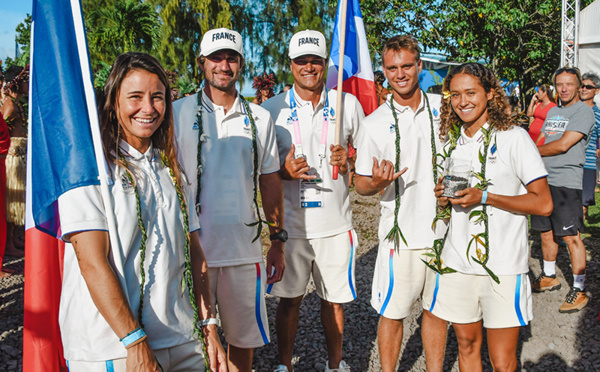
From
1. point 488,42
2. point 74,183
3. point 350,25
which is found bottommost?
point 74,183

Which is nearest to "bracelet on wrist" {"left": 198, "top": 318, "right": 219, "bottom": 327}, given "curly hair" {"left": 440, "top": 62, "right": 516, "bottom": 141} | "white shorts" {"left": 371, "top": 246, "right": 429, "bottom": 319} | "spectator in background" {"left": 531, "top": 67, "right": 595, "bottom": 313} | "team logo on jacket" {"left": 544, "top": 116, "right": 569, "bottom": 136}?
"white shorts" {"left": 371, "top": 246, "right": 429, "bottom": 319}

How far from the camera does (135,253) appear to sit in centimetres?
203

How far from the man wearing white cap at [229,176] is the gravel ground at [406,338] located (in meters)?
1.13

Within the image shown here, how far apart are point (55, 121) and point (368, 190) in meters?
2.14

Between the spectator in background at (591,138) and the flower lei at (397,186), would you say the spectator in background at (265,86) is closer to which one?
the spectator in background at (591,138)

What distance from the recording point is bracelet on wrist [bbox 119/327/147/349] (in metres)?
1.87

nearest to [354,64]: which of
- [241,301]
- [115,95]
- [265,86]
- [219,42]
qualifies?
[219,42]

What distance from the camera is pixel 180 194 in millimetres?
2258

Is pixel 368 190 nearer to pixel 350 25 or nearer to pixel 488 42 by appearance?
pixel 350 25

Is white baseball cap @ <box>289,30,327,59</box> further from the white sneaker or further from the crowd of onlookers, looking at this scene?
the crowd of onlookers

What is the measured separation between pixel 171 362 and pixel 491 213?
6.41 feet

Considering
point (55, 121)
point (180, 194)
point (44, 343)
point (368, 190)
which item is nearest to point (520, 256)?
point (368, 190)

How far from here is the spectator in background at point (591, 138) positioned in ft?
20.0

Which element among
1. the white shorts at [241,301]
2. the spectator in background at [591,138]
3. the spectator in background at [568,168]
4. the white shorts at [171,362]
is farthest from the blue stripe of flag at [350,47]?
the spectator in background at [591,138]
